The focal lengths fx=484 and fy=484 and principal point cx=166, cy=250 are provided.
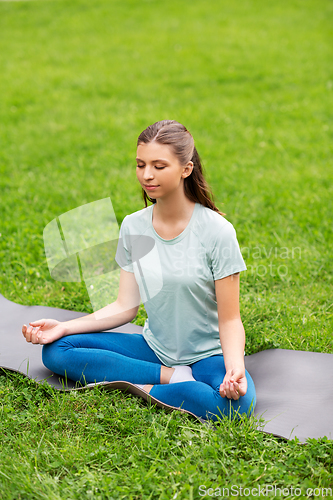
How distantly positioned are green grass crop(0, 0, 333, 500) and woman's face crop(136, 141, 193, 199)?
3.55 ft

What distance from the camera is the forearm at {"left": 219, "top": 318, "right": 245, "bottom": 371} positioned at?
219 centimetres

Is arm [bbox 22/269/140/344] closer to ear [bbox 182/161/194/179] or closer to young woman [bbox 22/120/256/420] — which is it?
young woman [bbox 22/120/256/420]

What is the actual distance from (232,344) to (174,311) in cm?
34

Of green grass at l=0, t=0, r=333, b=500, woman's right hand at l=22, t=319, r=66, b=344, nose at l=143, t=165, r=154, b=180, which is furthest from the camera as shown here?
woman's right hand at l=22, t=319, r=66, b=344

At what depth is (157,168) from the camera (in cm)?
219

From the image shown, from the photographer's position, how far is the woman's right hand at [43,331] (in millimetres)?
2398

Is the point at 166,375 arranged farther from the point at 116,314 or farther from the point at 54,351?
the point at 54,351

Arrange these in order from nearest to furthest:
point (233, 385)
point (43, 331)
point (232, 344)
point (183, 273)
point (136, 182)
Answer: point (233, 385) < point (232, 344) < point (183, 273) < point (43, 331) < point (136, 182)

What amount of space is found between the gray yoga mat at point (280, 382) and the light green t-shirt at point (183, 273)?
325 mm

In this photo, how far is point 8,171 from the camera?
18.9 ft

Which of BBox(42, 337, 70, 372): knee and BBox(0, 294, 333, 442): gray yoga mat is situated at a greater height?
BBox(42, 337, 70, 372): knee

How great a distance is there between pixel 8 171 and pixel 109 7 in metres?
8.77

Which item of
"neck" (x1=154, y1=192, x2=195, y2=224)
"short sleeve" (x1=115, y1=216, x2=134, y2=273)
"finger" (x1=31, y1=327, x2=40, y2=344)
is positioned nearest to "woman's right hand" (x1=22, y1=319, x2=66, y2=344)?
"finger" (x1=31, y1=327, x2=40, y2=344)

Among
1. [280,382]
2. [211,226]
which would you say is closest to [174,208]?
[211,226]
